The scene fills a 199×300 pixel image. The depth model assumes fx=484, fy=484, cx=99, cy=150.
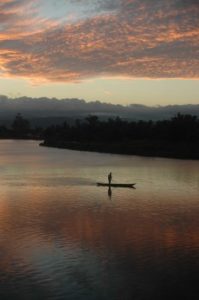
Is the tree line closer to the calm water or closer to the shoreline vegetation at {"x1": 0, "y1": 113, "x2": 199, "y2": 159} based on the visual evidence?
the shoreline vegetation at {"x1": 0, "y1": 113, "x2": 199, "y2": 159}

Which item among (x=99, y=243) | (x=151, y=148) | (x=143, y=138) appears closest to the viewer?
(x=99, y=243)

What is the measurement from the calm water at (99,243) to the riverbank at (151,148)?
46.3m

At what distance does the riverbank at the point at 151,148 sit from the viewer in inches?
3654

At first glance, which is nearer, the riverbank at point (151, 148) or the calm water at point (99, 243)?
the calm water at point (99, 243)

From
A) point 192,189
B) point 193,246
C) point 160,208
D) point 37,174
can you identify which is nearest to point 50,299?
point 193,246

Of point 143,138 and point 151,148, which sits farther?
point 143,138

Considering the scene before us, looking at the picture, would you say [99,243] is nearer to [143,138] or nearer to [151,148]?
[151,148]

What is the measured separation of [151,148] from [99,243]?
81244mm

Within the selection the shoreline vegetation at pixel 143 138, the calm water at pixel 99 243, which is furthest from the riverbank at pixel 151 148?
the calm water at pixel 99 243

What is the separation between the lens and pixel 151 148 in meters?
104

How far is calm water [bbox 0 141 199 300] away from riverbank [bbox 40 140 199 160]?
46.3 metres

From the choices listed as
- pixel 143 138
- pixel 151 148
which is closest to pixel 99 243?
pixel 151 148

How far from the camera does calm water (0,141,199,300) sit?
1770 cm

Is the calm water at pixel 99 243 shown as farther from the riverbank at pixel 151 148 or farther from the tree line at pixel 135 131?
the tree line at pixel 135 131
